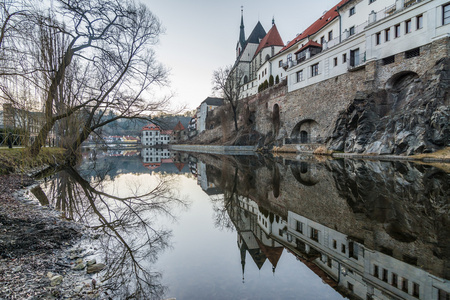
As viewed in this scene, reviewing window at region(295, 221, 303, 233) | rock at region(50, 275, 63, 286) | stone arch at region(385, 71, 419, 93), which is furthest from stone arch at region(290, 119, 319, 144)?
rock at region(50, 275, 63, 286)

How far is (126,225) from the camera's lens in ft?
16.9

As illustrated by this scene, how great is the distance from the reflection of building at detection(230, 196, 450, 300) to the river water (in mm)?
14

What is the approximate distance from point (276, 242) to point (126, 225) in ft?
9.83

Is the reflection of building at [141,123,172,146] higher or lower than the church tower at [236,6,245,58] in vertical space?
lower

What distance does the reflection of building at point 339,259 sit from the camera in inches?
110

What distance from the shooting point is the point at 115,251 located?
3.85 meters

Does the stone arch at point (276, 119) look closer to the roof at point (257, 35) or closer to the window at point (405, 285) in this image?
the roof at point (257, 35)

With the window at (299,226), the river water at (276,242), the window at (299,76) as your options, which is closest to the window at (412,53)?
the window at (299,76)

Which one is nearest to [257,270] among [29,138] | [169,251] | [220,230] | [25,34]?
[169,251]

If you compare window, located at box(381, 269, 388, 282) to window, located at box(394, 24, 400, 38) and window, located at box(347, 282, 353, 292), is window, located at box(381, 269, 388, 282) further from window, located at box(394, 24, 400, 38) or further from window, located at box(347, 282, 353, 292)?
window, located at box(394, 24, 400, 38)

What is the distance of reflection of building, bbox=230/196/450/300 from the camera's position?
2.79 meters

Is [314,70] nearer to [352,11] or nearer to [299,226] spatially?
[352,11]

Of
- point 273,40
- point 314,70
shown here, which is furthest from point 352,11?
point 273,40

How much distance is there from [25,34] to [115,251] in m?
6.18
